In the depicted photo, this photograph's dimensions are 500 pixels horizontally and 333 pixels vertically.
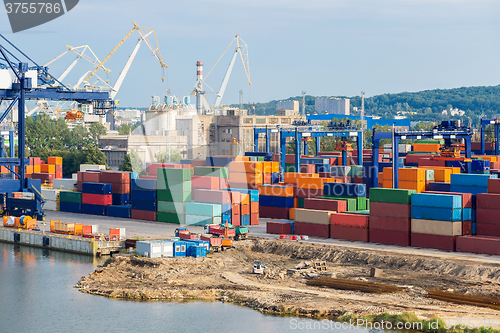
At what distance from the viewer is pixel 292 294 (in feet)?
108

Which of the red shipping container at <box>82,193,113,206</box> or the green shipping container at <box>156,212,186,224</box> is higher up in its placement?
the red shipping container at <box>82,193,113,206</box>

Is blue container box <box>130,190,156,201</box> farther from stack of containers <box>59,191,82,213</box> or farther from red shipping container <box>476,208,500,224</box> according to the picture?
red shipping container <box>476,208,500,224</box>

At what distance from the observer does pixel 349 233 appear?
4481cm

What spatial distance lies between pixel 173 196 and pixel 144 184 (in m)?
3.57

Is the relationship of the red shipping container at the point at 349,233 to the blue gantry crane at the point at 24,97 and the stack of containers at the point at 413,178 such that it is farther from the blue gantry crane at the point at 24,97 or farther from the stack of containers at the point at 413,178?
the blue gantry crane at the point at 24,97

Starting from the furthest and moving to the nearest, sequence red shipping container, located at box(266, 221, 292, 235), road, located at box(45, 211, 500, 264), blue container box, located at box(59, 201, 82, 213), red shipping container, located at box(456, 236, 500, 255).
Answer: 1. blue container box, located at box(59, 201, 82, 213)
2. red shipping container, located at box(266, 221, 292, 235)
3. road, located at box(45, 211, 500, 264)
4. red shipping container, located at box(456, 236, 500, 255)

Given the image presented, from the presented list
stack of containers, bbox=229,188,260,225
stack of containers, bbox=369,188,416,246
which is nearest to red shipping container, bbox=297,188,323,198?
stack of containers, bbox=229,188,260,225

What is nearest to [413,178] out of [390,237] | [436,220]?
[390,237]

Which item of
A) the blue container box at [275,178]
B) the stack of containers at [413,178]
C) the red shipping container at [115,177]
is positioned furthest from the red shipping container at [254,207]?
the red shipping container at [115,177]

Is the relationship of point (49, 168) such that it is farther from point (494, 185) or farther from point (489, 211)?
point (489, 211)

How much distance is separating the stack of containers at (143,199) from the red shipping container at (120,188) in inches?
91.6

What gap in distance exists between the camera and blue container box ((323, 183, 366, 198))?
49.3m

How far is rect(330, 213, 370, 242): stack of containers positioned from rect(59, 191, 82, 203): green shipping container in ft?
91.7

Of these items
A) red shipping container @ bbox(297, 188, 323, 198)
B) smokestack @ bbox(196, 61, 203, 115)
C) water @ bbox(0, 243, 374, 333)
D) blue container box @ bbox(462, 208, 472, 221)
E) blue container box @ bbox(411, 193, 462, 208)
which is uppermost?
smokestack @ bbox(196, 61, 203, 115)
